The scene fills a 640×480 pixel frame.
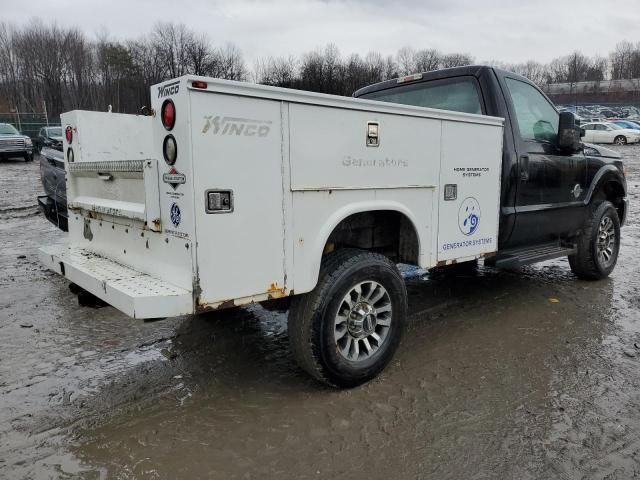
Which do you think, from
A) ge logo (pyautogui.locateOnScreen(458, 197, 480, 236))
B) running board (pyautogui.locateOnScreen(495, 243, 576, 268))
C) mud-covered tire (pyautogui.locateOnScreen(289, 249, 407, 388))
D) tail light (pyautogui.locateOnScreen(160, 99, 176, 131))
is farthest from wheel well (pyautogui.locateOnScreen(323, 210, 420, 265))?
tail light (pyautogui.locateOnScreen(160, 99, 176, 131))

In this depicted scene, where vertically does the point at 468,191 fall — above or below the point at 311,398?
above

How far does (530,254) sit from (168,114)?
11.8 feet

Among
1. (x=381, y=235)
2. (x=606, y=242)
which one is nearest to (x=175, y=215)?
(x=381, y=235)

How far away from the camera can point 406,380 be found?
11.8ft

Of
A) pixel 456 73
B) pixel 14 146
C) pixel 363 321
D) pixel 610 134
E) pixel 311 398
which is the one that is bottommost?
pixel 311 398

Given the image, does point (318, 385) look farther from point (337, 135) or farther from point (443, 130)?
point (443, 130)

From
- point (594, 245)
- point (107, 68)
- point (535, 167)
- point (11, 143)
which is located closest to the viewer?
point (535, 167)

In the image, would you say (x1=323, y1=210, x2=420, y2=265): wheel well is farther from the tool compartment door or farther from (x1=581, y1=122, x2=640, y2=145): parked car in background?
(x1=581, y1=122, x2=640, y2=145): parked car in background

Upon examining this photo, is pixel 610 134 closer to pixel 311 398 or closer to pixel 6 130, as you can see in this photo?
pixel 6 130

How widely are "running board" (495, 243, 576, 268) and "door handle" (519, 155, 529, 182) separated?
0.66 meters

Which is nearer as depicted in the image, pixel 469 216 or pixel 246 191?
pixel 246 191

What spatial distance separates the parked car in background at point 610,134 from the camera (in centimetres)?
3166

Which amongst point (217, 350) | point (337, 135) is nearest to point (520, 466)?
point (337, 135)

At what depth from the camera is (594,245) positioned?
5.66 meters
